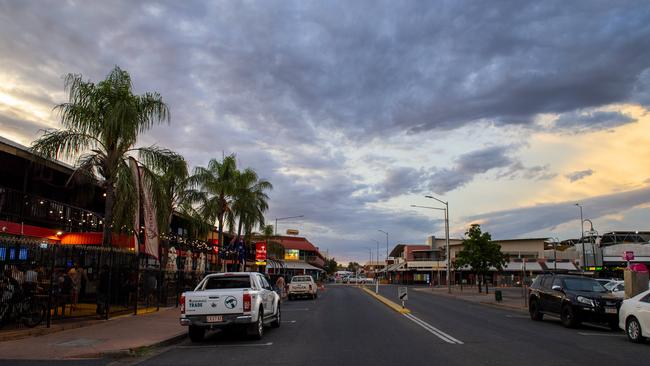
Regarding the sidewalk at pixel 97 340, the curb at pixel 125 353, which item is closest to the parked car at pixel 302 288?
the sidewalk at pixel 97 340

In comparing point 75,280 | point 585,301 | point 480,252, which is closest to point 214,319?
point 75,280

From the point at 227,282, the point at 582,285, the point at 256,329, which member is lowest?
the point at 256,329

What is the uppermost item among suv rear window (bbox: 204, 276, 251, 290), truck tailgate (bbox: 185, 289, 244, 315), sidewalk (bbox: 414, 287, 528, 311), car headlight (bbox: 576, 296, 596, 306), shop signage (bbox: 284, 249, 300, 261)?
shop signage (bbox: 284, 249, 300, 261)

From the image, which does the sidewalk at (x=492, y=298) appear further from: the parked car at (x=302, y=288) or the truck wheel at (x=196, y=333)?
the truck wheel at (x=196, y=333)

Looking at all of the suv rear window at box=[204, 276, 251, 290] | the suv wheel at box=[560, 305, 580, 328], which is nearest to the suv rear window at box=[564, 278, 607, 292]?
the suv wheel at box=[560, 305, 580, 328]

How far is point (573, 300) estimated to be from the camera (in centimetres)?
1806

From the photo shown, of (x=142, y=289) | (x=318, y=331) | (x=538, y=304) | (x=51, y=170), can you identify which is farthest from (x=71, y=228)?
(x=538, y=304)

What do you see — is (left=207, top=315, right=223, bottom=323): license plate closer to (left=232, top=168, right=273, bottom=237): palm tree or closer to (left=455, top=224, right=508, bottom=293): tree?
(left=232, top=168, right=273, bottom=237): palm tree

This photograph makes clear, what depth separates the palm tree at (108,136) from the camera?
61.4 ft

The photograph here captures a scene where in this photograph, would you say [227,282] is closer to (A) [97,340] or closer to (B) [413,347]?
(A) [97,340]

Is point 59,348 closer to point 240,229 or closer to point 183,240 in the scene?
point 183,240

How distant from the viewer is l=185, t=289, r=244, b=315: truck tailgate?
1371 centimetres

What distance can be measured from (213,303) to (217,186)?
22.4 metres

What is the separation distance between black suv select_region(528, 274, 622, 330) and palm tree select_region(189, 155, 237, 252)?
2081cm
